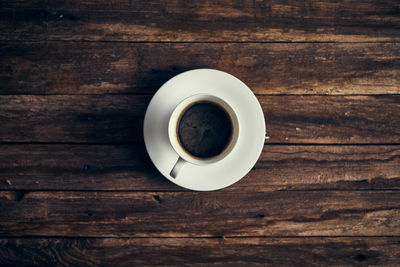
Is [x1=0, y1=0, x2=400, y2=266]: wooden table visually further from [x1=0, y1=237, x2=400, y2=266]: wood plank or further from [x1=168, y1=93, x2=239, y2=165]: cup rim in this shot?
[x1=168, y1=93, x2=239, y2=165]: cup rim

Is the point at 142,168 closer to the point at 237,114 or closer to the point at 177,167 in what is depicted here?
the point at 177,167

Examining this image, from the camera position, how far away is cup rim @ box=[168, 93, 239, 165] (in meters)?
0.68

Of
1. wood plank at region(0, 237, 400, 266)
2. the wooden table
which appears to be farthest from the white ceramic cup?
wood plank at region(0, 237, 400, 266)

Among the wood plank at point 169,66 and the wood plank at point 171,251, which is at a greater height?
the wood plank at point 169,66

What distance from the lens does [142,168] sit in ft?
2.62

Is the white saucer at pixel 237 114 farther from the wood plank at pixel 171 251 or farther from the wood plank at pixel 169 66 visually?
the wood plank at pixel 171 251

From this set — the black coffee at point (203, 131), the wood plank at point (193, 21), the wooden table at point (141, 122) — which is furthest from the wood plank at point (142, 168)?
the wood plank at point (193, 21)

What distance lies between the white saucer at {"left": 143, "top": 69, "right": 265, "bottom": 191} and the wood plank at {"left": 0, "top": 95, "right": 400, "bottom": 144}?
0.30 ft

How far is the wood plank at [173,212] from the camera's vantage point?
2.64 feet

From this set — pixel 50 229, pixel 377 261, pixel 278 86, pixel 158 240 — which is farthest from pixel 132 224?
pixel 377 261

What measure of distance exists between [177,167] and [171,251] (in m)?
0.30

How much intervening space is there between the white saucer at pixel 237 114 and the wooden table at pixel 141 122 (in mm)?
90

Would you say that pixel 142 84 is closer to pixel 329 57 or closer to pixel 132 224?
pixel 132 224

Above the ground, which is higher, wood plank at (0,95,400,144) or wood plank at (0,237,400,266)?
wood plank at (0,95,400,144)
